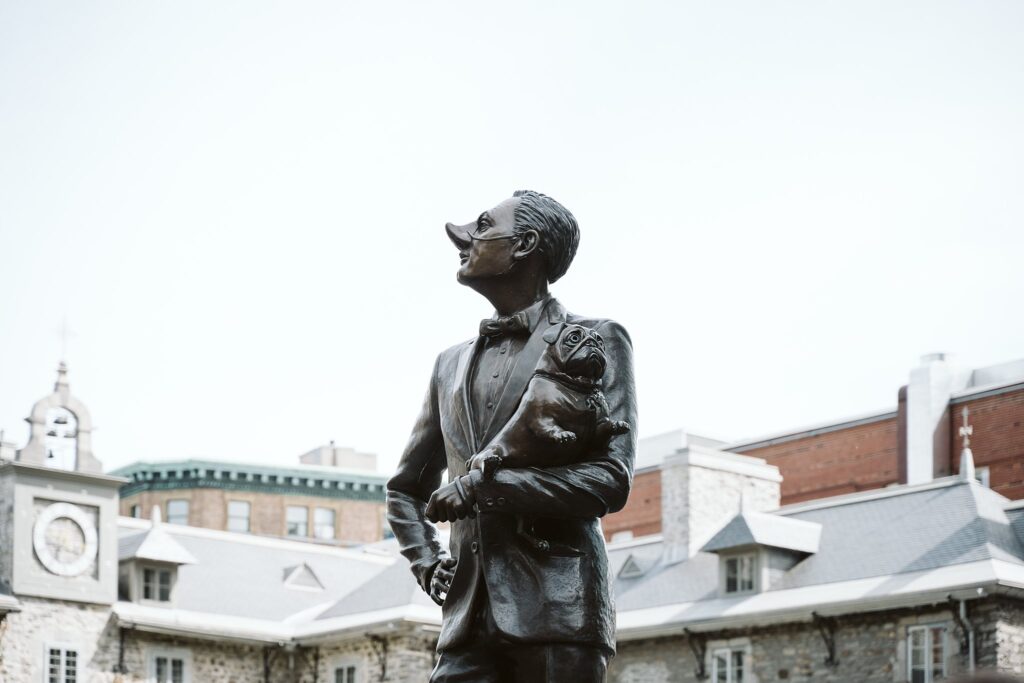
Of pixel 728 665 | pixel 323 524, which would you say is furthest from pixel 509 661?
pixel 323 524

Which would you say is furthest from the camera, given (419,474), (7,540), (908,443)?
(908,443)

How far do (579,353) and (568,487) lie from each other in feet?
1.34

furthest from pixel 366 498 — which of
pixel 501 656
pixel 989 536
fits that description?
pixel 501 656

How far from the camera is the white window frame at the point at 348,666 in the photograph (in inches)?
1721

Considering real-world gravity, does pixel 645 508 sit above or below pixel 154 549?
above

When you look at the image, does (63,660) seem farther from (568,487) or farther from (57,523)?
(568,487)

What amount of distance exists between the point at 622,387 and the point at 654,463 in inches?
2150

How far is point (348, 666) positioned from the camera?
1740 inches

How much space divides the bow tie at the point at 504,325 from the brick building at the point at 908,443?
141ft

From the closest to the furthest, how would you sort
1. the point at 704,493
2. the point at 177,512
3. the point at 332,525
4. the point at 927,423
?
1. the point at 704,493
2. the point at 927,423
3. the point at 177,512
4. the point at 332,525

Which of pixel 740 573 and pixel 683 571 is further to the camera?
pixel 683 571

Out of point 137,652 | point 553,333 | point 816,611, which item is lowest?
point 553,333

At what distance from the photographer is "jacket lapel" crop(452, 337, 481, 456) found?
6344mm

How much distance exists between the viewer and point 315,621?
150ft
